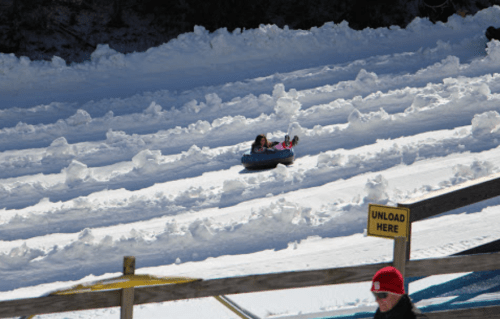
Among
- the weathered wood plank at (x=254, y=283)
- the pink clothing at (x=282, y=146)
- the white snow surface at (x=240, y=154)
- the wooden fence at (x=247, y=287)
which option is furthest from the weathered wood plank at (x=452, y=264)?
the pink clothing at (x=282, y=146)

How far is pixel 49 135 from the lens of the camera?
11.5 meters

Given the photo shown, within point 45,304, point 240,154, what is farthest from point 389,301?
point 240,154

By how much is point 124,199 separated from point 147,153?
1.49 m

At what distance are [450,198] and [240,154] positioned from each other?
18.9 ft

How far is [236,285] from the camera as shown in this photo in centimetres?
348

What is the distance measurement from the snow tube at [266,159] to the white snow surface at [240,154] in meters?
0.15

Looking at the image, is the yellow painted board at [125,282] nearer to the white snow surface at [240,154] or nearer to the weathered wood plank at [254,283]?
the weathered wood plank at [254,283]

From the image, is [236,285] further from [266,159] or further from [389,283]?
[266,159]

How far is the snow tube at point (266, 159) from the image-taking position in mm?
9188

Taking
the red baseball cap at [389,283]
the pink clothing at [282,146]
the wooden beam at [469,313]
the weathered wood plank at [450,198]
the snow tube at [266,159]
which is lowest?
the red baseball cap at [389,283]

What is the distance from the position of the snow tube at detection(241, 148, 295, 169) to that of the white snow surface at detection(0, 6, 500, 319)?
0.15 m

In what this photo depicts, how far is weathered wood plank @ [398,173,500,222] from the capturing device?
447 centimetres

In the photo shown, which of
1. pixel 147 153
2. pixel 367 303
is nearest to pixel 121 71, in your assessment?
pixel 147 153

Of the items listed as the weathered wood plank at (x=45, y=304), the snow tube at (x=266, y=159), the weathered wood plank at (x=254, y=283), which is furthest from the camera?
the snow tube at (x=266, y=159)
